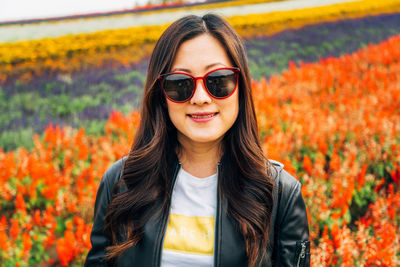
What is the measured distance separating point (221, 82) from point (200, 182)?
1.78 feet

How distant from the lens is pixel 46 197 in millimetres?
3533

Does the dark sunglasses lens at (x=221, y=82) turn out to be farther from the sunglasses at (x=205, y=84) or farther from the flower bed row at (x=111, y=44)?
the flower bed row at (x=111, y=44)

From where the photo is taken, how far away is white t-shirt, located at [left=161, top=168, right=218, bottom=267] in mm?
1672

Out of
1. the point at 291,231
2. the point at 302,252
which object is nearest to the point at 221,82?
the point at 291,231

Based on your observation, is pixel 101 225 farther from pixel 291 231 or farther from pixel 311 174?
pixel 311 174

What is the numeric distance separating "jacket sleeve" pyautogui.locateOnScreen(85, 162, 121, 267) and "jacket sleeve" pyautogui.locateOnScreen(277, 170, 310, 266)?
93cm

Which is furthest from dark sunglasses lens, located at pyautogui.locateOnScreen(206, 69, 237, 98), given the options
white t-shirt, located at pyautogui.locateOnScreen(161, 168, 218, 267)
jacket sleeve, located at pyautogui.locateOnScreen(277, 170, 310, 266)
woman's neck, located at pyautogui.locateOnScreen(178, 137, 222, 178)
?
jacket sleeve, located at pyautogui.locateOnScreen(277, 170, 310, 266)

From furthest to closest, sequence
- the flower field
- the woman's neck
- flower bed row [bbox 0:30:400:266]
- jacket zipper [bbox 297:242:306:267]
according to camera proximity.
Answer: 1. the flower field
2. flower bed row [bbox 0:30:400:266]
3. the woman's neck
4. jacket zipper [bbox 297:242:306:267]

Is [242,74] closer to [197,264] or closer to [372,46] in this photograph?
[197,264]

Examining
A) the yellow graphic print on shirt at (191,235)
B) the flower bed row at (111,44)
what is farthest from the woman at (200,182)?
the flower bed row at (111,44)

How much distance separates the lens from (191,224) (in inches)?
67.6

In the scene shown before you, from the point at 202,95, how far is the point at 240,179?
510 mm

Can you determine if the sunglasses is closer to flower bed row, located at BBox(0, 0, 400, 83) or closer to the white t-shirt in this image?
the white t-shirt

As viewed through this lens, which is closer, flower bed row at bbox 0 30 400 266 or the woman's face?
the woman's face
